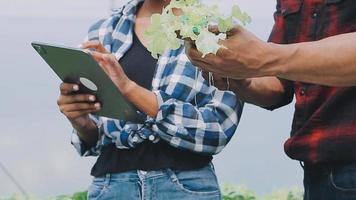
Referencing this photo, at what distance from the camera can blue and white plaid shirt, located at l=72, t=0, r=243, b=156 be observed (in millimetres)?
1764

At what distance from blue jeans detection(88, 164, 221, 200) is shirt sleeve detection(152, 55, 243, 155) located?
6 centimetres

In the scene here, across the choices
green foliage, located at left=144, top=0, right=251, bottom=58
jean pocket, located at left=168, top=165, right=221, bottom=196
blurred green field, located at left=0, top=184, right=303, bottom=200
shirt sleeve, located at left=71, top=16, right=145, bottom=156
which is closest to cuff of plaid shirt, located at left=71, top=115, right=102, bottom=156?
shirt sleeve, located at left=71, top=16, right=145, bottom=156

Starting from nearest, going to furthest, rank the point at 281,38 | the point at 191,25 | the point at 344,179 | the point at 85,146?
the point at 191,25 < the point at 344,179 < the point at 281,38 < the point at 85,146

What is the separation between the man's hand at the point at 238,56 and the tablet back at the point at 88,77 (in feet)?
1.62

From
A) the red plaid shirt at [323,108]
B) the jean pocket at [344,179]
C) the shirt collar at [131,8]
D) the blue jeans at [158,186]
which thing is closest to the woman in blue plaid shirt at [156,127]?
the blue jeans at [158,186]

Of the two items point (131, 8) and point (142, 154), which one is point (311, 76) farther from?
point (131, 8)

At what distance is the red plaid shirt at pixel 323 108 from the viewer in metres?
1.33

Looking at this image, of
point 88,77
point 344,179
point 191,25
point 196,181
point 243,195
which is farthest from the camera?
point 243,195

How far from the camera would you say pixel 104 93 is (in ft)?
5.56

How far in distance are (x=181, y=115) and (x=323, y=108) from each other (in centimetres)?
49

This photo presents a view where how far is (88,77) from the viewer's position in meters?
1.68

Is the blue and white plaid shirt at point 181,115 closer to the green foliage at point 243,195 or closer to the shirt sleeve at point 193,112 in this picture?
the shirt sleeve at point 193,112

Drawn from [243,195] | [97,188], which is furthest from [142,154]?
[243,195]

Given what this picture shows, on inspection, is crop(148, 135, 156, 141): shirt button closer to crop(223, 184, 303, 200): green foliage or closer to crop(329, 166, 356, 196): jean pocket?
crop(329, 166, 356, 196): jean pocket
